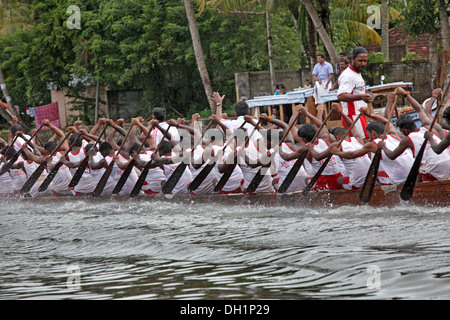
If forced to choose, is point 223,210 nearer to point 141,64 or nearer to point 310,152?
point 310,152

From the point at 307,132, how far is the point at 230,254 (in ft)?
7.95

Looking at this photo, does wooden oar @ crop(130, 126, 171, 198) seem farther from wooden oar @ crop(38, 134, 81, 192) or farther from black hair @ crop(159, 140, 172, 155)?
wooden oar @ crop(38, 134, 81, 192)

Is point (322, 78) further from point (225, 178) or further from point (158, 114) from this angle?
point (225, 178)

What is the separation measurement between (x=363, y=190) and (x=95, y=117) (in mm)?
15906

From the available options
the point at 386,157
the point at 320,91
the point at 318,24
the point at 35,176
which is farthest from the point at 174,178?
the point at 318,24

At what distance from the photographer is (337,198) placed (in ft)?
27.2

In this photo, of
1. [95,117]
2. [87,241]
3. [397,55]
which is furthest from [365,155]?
[397,55]

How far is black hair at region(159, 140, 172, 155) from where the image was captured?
10.1 metres

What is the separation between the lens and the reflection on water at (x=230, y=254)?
529 centimetres

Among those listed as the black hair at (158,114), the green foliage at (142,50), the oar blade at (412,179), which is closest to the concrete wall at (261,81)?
the green foliage at (142,50)

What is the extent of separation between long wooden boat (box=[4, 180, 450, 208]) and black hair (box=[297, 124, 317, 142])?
0.70 meters

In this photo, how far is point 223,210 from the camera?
9.20 metres

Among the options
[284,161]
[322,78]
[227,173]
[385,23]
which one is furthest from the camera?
[385,23]
